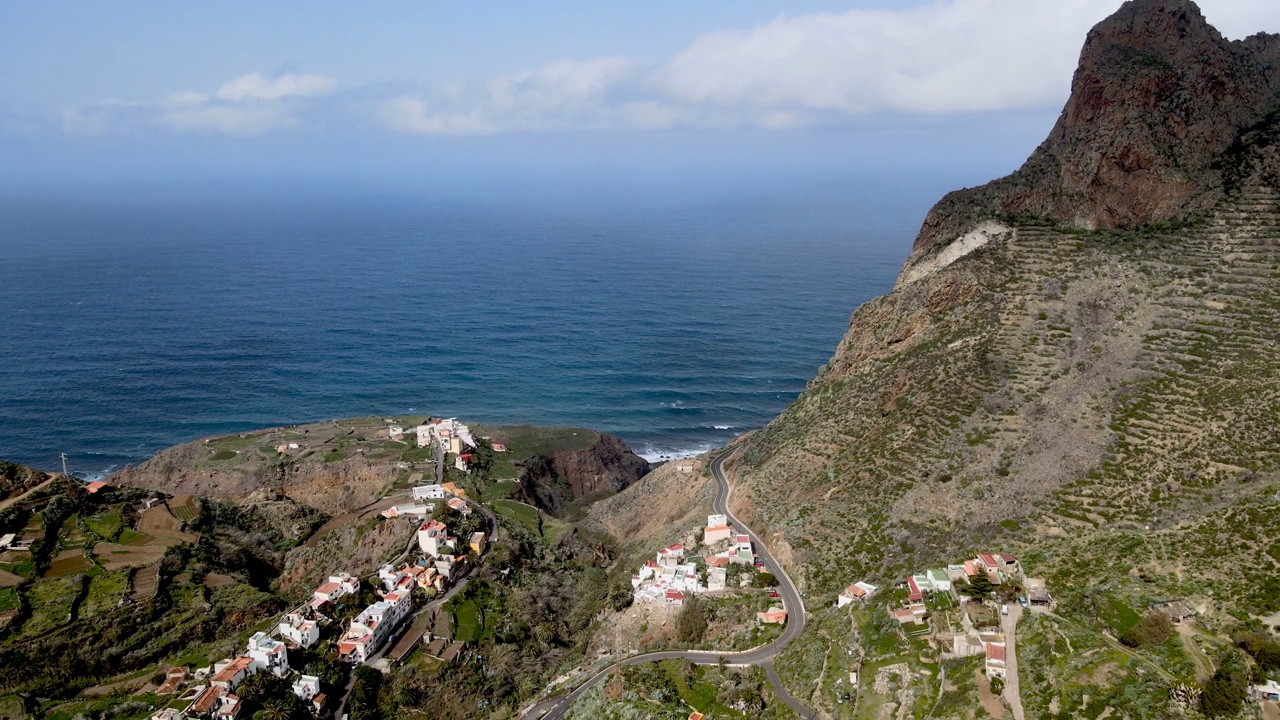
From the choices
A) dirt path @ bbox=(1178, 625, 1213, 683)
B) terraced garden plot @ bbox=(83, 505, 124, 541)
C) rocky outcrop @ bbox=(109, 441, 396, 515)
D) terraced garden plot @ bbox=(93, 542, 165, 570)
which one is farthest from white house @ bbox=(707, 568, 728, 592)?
terraced garden plot @ bbox=(83, 505, 124, 541)

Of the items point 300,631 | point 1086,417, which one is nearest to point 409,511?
point 300,631

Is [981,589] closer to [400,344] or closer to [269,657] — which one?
[269,657]

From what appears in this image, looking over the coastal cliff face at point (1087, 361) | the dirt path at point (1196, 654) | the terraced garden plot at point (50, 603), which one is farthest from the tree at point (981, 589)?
the terraced garden plot at point (50, 603)

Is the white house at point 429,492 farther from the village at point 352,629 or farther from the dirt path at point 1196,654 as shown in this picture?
the dirt path at point 1196,654

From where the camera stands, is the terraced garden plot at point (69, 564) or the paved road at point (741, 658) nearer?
the paved road at point (741, 658)

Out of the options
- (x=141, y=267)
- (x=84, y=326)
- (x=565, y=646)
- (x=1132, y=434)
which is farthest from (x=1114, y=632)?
(x=141, y=267)

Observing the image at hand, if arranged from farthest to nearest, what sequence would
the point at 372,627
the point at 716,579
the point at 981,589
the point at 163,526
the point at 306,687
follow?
1. the point at 163,526
2. the point at 716,579
3. the point at 372,627
4. the point at 306,687
5. the point at 981,589

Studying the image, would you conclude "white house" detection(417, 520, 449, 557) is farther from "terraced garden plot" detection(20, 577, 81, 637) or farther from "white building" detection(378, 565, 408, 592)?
"terraced garden plot" detection(20, 577, 81, 637)
